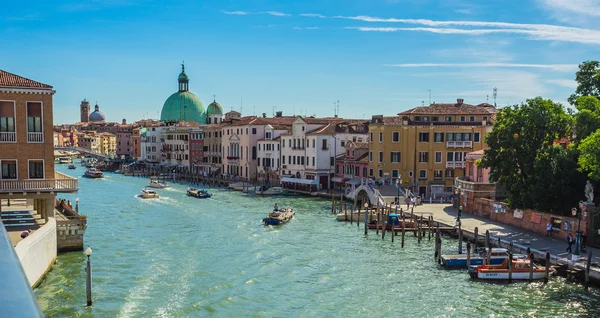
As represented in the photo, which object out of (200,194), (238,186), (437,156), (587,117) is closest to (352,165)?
(437,156)

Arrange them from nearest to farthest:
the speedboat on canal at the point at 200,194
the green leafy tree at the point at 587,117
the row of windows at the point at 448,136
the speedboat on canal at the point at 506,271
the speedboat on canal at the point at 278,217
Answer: the speedboat on canal at the point at 506,271
the green leafy tree at the point at 587,117
the speedboat on canal at the point at 278,217
the row of windows at the point at 448,136
the speedboat on canal at the point at 200,194

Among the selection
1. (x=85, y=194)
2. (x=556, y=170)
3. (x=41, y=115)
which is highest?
(x=41, y=115)

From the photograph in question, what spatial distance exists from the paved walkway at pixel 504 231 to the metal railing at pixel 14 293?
23.3 meters

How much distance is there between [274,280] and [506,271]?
27.4 feet

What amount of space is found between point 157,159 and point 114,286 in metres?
78.8

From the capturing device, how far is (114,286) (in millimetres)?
20203

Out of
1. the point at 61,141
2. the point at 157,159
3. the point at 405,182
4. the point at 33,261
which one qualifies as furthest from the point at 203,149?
the point at 61,141

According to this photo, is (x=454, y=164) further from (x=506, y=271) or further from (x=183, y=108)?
(x=183, y=108)

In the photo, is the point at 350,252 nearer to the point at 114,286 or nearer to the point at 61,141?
the point at 114,286

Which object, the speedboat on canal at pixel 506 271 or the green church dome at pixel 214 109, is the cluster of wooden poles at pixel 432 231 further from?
the green church dome at pixel 214 109

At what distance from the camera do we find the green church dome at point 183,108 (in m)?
108

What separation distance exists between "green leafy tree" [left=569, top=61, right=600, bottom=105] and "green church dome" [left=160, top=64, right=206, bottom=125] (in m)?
83.6

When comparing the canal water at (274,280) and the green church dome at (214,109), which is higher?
the green church dome at (214,109)

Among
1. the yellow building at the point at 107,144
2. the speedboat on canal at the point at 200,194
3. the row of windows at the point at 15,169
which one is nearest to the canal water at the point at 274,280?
the row of windows at the point at 15,169
